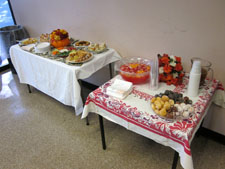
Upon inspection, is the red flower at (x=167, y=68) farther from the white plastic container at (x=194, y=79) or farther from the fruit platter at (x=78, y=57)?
the fruit platter at (x=78, y=57)

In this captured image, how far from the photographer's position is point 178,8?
1.41 meters

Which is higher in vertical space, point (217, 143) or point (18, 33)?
point (18, 33)

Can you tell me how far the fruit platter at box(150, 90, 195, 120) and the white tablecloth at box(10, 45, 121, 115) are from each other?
0.74 metres

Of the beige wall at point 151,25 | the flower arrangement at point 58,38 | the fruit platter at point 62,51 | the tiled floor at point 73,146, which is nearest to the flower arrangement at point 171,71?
the beige wall at point 151,25

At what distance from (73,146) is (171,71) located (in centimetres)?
109

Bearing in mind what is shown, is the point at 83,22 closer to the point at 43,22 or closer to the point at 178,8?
the point at 43,22

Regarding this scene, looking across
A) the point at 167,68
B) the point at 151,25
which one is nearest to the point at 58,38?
the point at 151,25

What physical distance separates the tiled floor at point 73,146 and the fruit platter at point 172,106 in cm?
64

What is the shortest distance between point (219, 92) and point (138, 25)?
0.88 metres

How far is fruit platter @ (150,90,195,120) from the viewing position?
1.03 metres

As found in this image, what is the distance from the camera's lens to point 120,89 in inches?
50.3

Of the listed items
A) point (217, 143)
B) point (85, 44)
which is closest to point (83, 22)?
point (85, 44)

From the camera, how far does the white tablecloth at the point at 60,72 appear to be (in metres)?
1.62

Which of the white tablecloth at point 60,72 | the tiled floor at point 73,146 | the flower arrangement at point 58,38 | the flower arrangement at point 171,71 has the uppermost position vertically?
the flower arrangement at point 58,38
